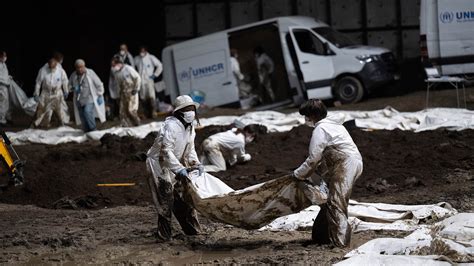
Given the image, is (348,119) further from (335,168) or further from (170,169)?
(335,168)

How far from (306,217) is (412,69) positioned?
50.3ft

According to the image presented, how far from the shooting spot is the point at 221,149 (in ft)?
51.9

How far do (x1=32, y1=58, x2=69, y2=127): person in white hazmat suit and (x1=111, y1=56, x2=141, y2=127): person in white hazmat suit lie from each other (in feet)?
4.74

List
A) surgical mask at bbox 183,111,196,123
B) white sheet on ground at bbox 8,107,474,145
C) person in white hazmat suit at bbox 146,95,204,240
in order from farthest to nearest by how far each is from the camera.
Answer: white sheet on ground at bbox 8,107,474,145
surgical mask at bbox 183,111,196,123
person in white hazmat suit at bbox 146,95,204,240

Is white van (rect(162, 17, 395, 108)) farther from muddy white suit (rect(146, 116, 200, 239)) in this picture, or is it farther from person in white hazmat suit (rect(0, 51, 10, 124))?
muddy white suit (rect(146, 116, 200, 239))

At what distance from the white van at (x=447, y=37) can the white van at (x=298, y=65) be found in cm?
286

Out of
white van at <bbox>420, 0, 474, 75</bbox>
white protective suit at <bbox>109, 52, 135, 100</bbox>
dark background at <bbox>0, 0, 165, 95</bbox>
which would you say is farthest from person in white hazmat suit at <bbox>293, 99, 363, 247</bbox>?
dark background at <bbox>0, 0, 165, 95</bbox>

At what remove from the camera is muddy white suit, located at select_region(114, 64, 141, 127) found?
71.1 ft

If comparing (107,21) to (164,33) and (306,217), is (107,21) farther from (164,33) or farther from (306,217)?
(306,217)

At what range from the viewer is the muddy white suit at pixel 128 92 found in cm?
2167

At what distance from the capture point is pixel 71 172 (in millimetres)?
16469

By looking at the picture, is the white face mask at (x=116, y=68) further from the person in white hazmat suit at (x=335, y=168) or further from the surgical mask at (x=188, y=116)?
the person in white hazmat suit at (x=335, y=168)

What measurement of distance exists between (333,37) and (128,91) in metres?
5.30

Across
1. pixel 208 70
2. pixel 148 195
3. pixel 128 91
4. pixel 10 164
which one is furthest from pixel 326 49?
pixel 10 164
